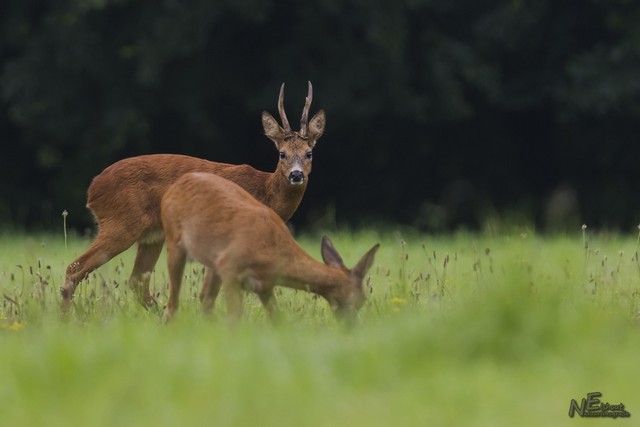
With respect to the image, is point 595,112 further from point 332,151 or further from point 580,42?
point 332,151

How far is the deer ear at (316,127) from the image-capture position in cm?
955

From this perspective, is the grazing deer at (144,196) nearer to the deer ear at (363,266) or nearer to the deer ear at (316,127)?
the deer ear at (316,127)

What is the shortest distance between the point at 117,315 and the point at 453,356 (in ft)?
7.46

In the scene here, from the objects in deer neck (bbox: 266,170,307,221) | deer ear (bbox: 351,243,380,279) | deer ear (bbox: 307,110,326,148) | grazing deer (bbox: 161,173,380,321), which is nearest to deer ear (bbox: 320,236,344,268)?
grazing deer (bbox: 161,173,380,321)

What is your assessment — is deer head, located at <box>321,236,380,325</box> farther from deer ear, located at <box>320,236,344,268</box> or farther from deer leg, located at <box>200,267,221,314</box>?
deer leg, located at <box>200,267,221,314</box>

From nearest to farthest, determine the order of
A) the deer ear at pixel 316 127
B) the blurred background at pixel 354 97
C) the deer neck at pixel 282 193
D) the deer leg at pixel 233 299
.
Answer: the deer leg at pixel 233 299
the deer neck at pixel 282 193
the deer ear at pixel 316 127
the blurred background at pixel 354 97

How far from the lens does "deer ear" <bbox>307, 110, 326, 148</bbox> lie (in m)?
9.55

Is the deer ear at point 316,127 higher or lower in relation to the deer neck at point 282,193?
higher

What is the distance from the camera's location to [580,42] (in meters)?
21.4

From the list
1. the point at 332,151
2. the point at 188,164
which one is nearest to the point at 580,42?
the point at 332,151

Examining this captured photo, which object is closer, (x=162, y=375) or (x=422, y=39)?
(x=162, y=375)

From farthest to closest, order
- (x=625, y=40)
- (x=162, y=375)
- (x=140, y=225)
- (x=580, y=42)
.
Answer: (x=580, y=42), (x=625, y=40), (x=140, y=225), (x=162, y=375)

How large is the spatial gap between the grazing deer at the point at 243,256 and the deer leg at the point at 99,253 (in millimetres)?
1334

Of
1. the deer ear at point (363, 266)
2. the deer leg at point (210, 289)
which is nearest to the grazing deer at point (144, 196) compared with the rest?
the deer leg at point (210, 289)
